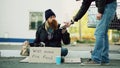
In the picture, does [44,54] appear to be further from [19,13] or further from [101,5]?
[19,13]

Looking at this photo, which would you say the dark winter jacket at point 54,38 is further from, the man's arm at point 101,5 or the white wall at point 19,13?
the white wall at point 19,13

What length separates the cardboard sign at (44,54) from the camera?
4148 millimetres

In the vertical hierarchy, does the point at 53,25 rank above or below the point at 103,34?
above

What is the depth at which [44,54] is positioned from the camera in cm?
418

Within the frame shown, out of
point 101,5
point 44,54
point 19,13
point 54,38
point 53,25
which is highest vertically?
point 19,13

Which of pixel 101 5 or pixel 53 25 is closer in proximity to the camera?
pixel 101 5

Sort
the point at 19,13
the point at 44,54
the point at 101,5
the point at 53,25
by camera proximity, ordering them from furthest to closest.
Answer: the point at 19,13 < the point at 53,25 < the point at 44,54 < the point at 101,5

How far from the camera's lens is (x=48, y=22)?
14.8ft

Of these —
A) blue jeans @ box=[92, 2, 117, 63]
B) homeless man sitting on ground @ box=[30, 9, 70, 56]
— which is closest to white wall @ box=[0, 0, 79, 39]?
homeless man sitting on ground @ box=[30, 9, 70, 56]

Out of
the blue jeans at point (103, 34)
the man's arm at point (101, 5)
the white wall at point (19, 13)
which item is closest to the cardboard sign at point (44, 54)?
the blue jeans at point (103, 34)

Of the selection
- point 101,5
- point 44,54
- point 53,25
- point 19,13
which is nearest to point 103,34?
point 101,5

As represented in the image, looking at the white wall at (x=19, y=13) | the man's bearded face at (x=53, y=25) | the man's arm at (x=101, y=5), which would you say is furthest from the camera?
the white wall at (x=19, y=13)

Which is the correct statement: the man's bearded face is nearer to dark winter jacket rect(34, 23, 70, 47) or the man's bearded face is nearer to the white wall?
dark winter jacket rect(34, 23, 70, 47)

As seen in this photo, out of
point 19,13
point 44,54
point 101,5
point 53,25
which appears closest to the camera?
point 101,5
